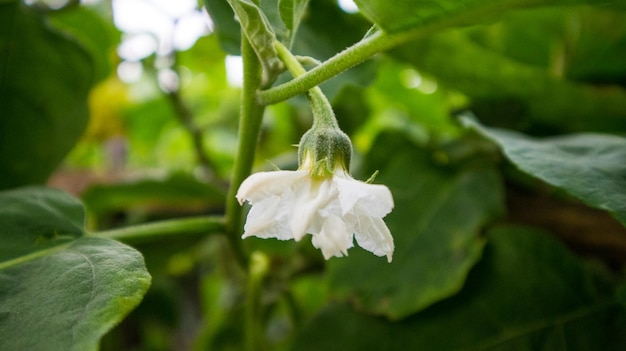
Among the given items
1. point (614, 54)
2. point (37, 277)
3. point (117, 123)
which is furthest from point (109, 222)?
point (614, 54)

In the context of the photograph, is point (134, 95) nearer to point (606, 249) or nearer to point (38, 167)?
point (38, 167)

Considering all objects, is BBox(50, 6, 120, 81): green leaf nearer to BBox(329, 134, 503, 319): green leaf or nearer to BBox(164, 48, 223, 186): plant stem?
BBox(164, 48, 223, 186): plant stem

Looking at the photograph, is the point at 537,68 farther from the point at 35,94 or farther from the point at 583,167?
the point at 35,94

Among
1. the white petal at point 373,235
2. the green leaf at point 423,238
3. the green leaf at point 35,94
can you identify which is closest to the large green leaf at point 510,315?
the green leaf at point 423,238

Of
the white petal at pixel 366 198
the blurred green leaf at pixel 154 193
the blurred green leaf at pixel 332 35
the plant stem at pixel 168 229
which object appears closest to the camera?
the white petal at pixel 366 198

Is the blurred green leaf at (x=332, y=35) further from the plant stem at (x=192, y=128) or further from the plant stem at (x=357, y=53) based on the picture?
the plant stem at (x=192, y=128)

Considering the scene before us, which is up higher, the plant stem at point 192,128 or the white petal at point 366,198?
the white petal at point 366,198
